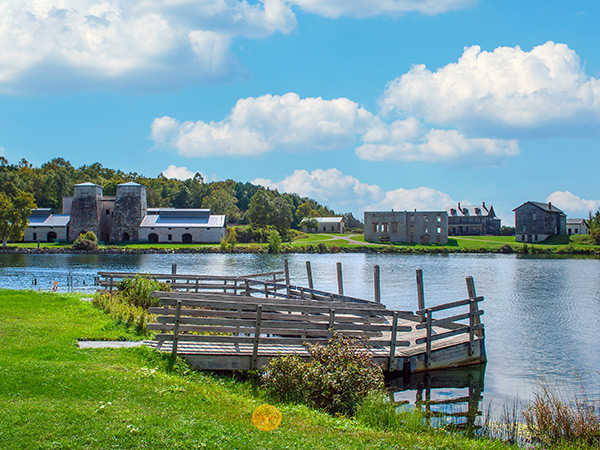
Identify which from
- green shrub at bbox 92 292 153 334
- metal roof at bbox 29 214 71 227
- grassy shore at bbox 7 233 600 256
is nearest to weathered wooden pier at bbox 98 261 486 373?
green shrub at bbox 92 292 153 334

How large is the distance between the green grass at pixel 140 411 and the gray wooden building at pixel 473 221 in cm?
12570

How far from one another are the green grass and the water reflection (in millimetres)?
2944

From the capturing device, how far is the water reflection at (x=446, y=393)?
40.2 ft

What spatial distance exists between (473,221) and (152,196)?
272 feet

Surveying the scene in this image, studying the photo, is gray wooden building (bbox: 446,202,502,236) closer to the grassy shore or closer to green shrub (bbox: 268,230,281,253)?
the grassy shore

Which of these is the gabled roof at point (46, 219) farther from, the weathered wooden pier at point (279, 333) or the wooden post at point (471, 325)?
the wooden post at point (471, 325)

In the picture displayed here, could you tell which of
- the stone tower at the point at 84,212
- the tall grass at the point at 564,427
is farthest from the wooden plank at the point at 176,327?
the stone tower at the point at 84,212

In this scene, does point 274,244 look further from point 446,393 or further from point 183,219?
point 446,393

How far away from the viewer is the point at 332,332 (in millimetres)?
13039

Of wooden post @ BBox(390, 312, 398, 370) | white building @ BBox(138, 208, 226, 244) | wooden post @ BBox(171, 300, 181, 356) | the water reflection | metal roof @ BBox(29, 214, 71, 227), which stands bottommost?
the water reflection

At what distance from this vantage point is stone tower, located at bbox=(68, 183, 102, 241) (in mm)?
103875

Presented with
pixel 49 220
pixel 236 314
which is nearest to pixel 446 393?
pixel 236 314

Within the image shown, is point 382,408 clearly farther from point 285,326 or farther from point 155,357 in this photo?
point 155,357

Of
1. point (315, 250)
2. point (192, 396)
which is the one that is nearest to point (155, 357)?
point (192, 396)
